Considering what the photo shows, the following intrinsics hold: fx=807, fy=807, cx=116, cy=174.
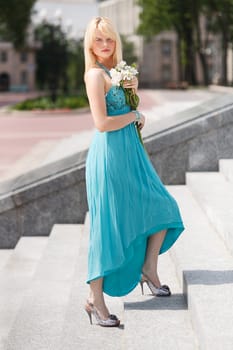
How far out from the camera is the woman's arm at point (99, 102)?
15.6ft

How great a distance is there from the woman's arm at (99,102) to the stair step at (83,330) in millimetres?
1240

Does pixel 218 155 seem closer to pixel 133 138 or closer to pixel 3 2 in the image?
pixel 133 138

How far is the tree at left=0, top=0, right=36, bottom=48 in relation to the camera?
176 ft

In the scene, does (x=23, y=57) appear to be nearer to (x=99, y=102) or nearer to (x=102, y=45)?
(x=102, y=45)

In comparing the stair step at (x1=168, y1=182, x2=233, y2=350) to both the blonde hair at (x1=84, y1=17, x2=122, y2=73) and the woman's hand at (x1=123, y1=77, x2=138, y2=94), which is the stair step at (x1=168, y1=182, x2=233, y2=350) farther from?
the blonde hair at (x1=84, y1=17, x2=122, y2=73)

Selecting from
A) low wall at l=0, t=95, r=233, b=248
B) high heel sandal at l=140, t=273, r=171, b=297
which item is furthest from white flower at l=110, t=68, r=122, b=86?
low wall at l=0, t=95, r=233, b=248

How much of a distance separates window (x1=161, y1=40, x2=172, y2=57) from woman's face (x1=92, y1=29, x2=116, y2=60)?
12223cm

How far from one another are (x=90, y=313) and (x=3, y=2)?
50.0 m

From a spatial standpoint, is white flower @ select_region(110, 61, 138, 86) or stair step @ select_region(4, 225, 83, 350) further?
stair step @ select_region(4, 225, 83, 350)

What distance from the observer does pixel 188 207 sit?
7.32m

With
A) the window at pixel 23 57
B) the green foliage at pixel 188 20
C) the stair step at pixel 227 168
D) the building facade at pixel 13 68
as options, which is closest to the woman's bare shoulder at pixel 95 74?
the stair step at pixel 227 168

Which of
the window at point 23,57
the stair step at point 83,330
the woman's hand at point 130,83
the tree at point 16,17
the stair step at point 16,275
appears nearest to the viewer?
the stair step at point 83,330

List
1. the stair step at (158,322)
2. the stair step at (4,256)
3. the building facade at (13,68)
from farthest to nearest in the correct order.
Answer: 1. the building facade at (13,68)
2. the stair step at (4,256)
3. the stair step at (158,322)

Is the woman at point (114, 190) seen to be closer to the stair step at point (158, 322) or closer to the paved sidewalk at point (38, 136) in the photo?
the stair step at point (158, 322)
